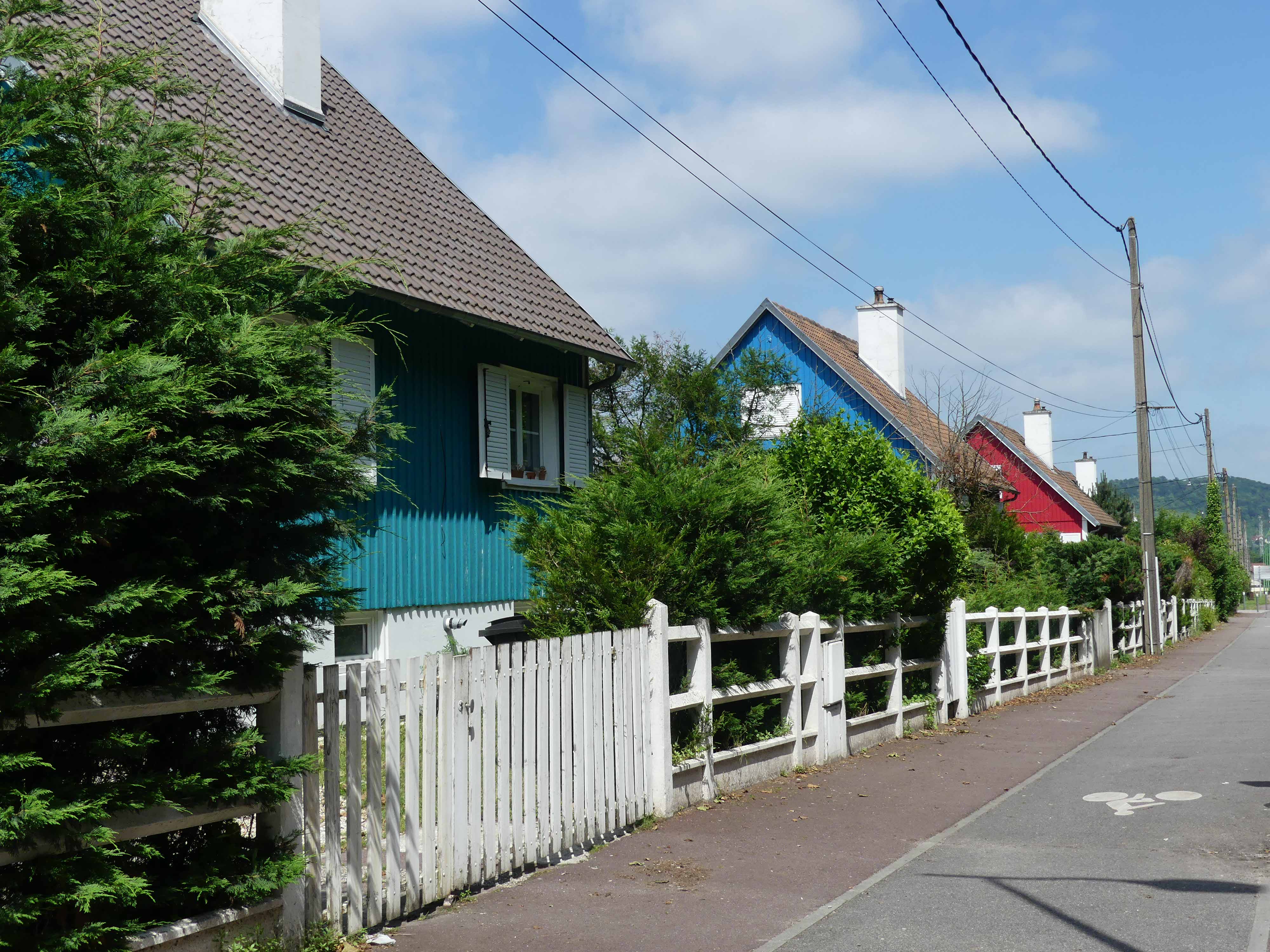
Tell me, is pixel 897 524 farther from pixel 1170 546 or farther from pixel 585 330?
pixel 1170 546

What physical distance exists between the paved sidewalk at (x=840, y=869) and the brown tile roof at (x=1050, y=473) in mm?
35186

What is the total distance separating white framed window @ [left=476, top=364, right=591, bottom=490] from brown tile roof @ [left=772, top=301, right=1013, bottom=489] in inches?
629

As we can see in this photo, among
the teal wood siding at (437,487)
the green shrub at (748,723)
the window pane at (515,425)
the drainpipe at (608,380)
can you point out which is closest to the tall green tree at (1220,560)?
the drainpipe at (608,380)

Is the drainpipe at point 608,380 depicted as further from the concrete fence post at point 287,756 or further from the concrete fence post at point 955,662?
the concrete fence post at point 287,756

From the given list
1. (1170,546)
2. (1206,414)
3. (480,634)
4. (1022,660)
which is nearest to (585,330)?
(480,634)

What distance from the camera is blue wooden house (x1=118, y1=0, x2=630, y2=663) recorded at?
1315cm

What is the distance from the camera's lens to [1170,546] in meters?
48.4

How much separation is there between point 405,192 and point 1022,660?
1137 cm

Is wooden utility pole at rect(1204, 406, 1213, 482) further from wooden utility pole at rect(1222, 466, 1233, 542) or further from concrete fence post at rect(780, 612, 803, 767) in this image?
concrete fence post at rect(780, 612, 803, 767)

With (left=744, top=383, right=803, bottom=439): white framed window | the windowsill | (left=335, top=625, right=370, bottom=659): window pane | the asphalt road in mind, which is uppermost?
(left=744, top=383, right=803, bottom=439): white framed window

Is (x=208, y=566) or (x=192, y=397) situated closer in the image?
(x=192, y=397)

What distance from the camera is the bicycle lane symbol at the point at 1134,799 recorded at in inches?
356

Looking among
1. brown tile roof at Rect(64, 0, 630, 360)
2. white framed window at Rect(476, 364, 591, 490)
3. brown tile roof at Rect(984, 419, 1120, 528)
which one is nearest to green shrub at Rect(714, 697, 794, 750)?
white framed window at Rect(476, 364, 591, 490)

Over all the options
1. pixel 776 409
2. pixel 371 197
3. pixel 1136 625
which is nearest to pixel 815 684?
pixel 371 197
